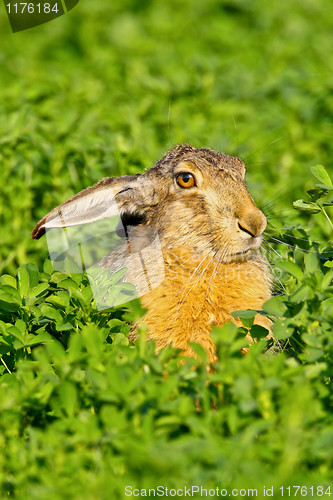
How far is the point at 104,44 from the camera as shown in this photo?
10.6 metres

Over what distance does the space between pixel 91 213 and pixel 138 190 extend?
1.48ft

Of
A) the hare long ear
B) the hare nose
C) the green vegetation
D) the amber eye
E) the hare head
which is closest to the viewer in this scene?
the green vegetation

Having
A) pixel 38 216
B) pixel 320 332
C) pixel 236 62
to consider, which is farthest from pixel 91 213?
pixel 236 62

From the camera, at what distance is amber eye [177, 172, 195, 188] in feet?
15.5

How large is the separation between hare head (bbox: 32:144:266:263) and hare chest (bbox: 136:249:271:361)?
0.32 ft

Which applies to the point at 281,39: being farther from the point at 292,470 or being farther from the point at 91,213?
the point at 292,470

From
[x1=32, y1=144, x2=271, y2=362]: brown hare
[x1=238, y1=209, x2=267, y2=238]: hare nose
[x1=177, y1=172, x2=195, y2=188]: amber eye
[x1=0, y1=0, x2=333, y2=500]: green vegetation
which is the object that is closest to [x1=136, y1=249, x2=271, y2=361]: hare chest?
[x1=32, y1=144, x2=271, y2=362]: brown hare

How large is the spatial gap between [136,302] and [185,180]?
1358 mm

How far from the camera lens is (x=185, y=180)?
4.74 metres

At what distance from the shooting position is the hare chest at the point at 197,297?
170 inches

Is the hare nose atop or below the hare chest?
atop

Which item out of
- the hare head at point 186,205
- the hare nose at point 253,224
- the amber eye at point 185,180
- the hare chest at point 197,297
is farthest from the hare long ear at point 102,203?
the hare nose at point 253,224

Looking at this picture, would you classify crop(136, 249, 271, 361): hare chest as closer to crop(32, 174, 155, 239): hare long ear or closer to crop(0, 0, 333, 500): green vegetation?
crop(0, 0, 333, 500): green vegetation

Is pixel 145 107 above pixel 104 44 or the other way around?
above
